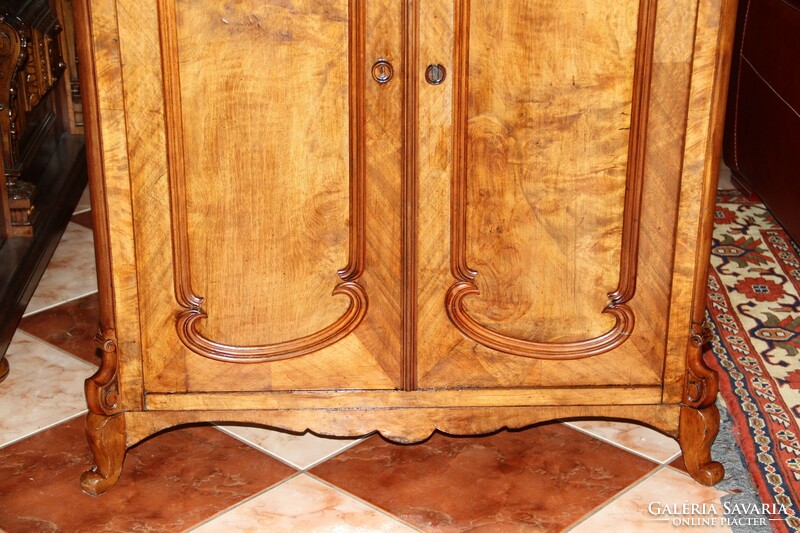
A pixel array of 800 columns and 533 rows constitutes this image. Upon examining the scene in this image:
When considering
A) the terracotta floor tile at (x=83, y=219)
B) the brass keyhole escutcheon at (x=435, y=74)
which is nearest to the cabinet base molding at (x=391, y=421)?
the brass keyhole escutcheon at (x=435, y=74)

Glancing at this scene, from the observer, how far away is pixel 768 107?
9.62 ft

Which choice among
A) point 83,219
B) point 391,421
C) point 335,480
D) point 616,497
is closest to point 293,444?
point 335,480

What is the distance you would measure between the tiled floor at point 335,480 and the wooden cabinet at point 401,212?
0.09 metres

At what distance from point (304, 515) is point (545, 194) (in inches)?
27.5

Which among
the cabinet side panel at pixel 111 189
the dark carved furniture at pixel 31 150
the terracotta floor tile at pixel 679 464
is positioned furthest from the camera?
the dark carved furniture at pixel 31 150

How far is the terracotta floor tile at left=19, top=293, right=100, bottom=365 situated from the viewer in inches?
99.2

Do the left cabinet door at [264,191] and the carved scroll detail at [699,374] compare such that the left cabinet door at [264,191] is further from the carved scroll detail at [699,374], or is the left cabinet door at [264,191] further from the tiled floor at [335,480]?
the carved scroll detail at [699,374]

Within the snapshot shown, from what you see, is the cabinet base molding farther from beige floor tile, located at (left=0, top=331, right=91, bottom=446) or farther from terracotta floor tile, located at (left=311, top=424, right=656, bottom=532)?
beige floor tile, located at (left=0, top=331, right=91, bottom=446)

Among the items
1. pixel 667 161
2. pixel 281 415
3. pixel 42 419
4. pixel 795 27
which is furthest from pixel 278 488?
pixel 795 27

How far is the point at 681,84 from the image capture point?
1.75m

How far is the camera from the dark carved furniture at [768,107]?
277 cm

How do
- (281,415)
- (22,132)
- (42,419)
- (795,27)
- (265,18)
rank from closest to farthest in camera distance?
1. (265,18)
2. (281,415)
3. (42,419)
4. (795,27)
5. (22,132)

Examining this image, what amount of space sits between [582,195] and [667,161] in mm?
147

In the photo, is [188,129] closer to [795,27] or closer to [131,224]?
[131,224]
